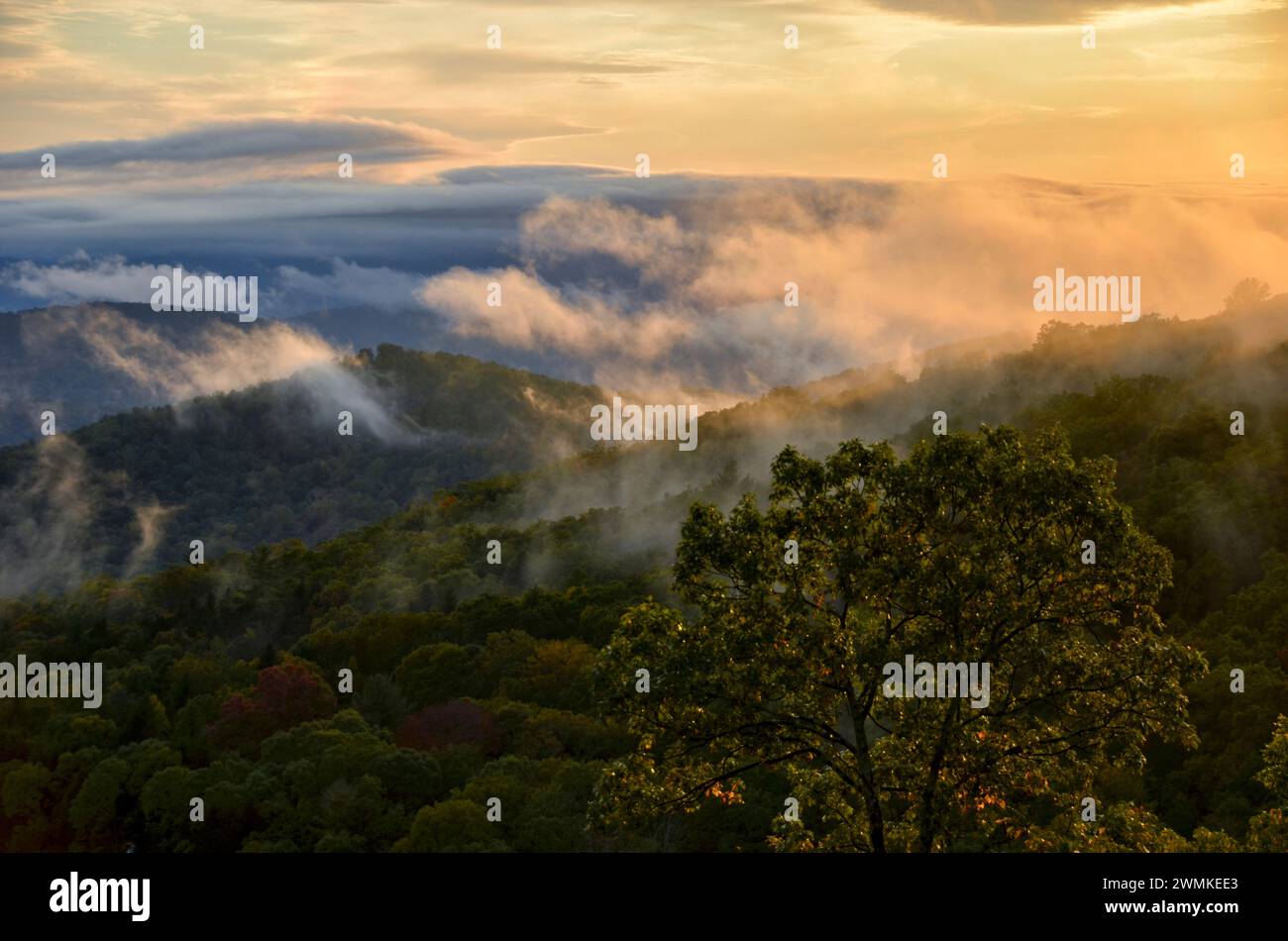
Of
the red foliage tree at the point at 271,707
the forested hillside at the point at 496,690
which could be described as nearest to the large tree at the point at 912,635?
the forested hillside at the point at 496,690

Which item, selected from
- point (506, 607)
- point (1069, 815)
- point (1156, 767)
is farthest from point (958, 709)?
point (506, 607)

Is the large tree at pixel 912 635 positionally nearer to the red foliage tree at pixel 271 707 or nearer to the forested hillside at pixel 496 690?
the forested hillside at pixel 496 690

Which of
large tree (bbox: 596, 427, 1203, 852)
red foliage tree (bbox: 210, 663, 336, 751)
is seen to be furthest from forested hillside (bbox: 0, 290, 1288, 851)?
large tree (bbox: 596, 427, 1203, 852)

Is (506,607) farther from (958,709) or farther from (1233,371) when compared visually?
(958,709)

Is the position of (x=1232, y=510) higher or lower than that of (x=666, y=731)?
higher

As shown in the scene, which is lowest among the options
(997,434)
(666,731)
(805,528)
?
(666,731)

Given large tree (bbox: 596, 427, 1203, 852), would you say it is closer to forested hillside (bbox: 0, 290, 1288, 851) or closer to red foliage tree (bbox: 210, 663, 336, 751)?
forested hillside (bbox: 0, 290, 1288, 851)

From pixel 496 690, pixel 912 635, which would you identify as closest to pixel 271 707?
pixel 496 690

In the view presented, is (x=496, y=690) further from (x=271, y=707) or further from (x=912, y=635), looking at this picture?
(x=912, y=635)
